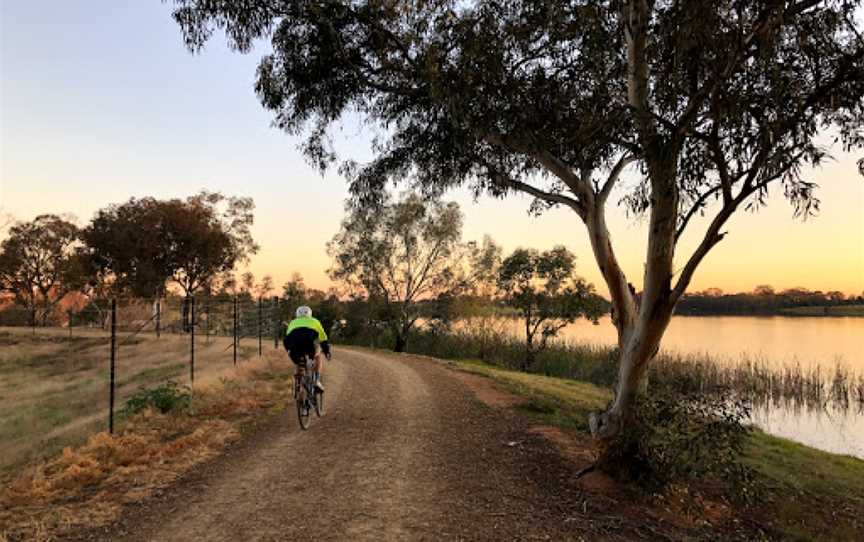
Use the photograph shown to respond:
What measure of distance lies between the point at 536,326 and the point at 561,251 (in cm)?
448

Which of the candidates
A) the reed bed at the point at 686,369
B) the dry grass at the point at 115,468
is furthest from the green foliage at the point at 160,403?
the reed bed at the point at 686,369

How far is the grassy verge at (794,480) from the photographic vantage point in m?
8.21

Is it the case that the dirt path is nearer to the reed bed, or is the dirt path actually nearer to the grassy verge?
the grassy verge

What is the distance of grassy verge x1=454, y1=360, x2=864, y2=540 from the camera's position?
8211 millimetres

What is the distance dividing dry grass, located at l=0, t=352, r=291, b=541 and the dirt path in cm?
46

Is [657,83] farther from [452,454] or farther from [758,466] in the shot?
[758,466]

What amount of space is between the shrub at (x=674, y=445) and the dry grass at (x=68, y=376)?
10.3 meters

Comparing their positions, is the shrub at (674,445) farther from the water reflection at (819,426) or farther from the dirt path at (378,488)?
the water reflection at (819,426)

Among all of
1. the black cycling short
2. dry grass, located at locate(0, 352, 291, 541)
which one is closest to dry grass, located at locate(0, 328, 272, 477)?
dry grass, located at locate(0, 352, 291, 541)

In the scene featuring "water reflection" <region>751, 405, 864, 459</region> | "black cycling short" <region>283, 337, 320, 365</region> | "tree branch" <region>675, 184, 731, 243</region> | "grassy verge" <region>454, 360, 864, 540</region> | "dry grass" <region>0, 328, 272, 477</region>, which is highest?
"tree branch" <region>675, 184, 731, 243</region>

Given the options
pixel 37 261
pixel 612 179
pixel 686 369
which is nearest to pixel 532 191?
pixel 612 179

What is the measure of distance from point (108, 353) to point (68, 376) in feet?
16.8

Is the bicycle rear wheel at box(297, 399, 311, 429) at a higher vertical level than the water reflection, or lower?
higher

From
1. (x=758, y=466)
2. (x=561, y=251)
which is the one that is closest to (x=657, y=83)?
(x=758, y=466)
